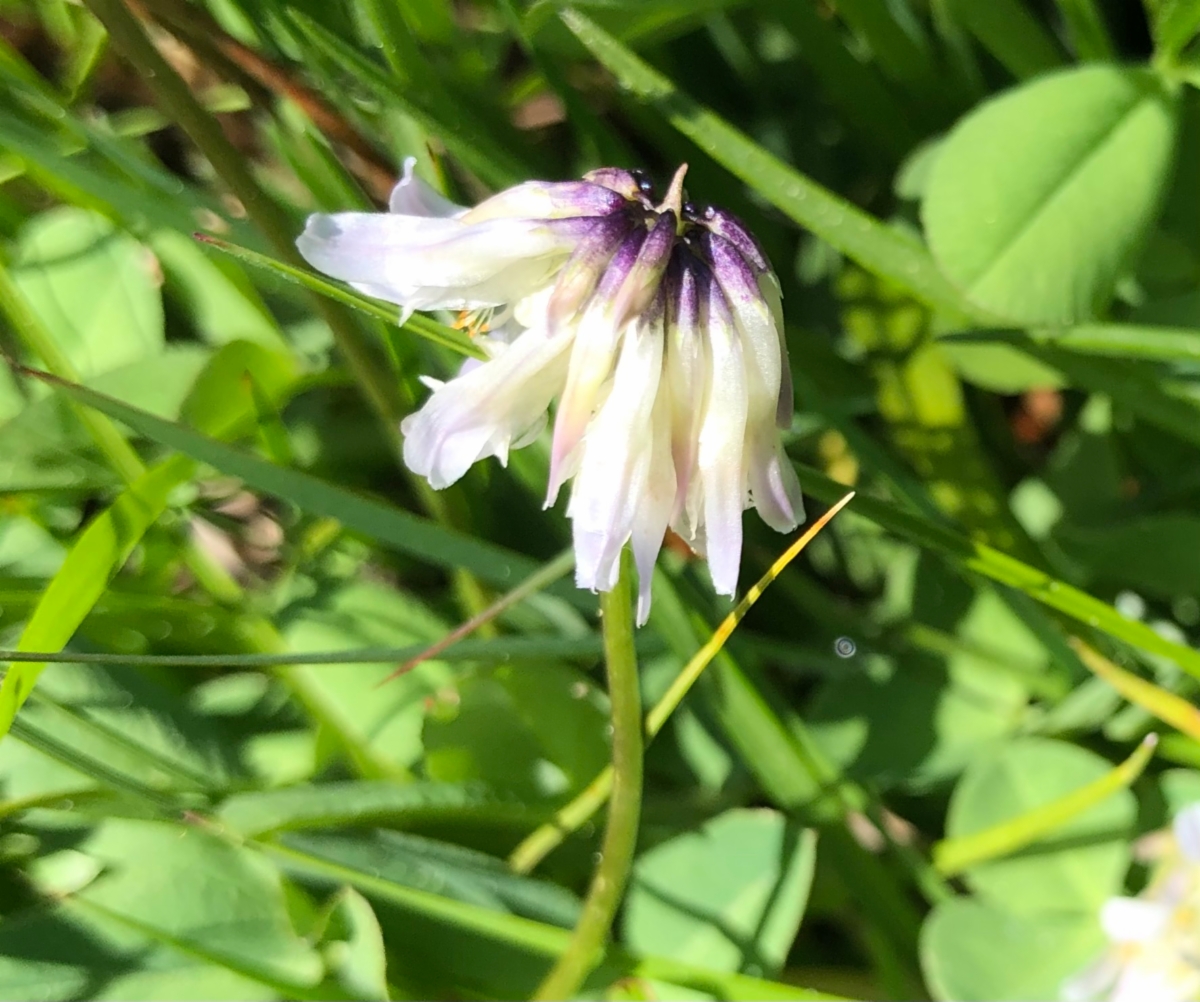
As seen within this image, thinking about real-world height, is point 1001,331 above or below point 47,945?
above

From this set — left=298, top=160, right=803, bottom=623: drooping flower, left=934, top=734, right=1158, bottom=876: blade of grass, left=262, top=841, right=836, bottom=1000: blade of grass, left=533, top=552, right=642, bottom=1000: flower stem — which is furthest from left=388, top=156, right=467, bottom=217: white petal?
left=934, top=734, right=1158, bottom=876: blade of grass

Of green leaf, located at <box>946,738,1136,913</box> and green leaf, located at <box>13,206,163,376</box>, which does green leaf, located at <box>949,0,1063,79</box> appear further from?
green leaf, located at <box>13,206,163,376</box>

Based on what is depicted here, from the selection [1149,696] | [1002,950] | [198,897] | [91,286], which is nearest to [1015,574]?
[1149,696]

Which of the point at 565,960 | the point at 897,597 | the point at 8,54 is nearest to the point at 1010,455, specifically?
the point at 897,597

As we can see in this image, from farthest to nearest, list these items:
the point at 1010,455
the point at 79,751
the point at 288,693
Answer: the point at 1010,455
the point at 288,693
the point at 79,751

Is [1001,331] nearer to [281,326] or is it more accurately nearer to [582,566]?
[582,566]

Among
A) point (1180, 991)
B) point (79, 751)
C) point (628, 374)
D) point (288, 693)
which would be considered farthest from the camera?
point (288, 693)

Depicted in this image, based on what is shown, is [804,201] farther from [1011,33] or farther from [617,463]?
[617,463]
